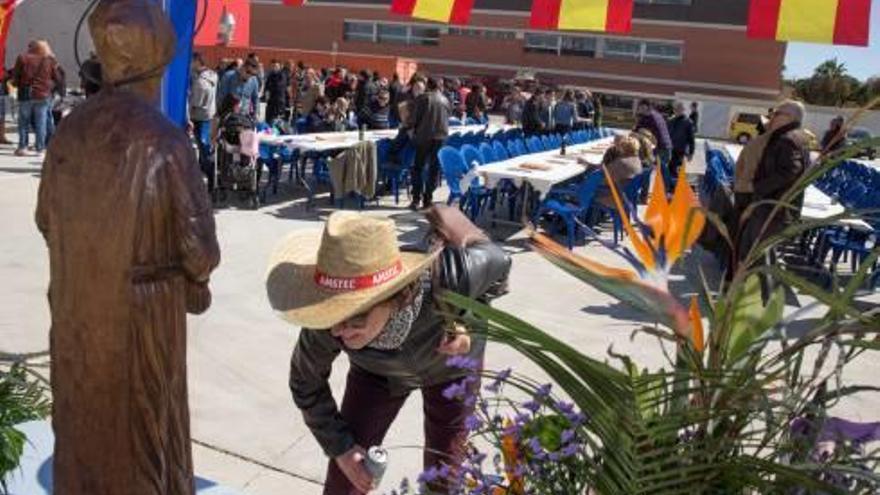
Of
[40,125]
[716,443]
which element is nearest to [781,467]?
[716,443]

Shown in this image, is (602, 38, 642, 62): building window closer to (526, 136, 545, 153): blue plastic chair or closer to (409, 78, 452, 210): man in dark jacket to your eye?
(526, 136, 545, 153): blue plastic chair

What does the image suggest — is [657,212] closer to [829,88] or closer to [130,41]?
[130,41]

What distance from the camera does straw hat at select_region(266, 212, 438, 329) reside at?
1675 millimetres

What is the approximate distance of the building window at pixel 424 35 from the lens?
43.5 m

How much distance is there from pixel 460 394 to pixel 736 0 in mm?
43161

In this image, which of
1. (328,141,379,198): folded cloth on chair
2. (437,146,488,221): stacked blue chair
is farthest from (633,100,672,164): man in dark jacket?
(328,141,379,198): folded cloth on chair

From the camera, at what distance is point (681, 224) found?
926 millimetres

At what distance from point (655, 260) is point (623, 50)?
42630mm

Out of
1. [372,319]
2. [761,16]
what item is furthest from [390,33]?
[372,319]

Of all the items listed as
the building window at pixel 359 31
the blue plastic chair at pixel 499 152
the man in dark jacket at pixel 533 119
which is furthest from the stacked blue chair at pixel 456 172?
the building window at pixel 359 31

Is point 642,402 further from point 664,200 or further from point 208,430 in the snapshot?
point 208,430

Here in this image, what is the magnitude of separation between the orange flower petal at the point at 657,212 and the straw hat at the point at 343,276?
831 mm

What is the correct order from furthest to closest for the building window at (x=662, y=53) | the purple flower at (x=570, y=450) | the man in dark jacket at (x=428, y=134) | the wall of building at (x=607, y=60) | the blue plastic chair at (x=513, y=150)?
the building window at (x=662, y=53) < the wall of building at (x=607, y=60) < the blue plastic chair at (x=513, y=150) < the man in dark jacket at (x=428, y=134) < the purple flower at (x=570, y=450)

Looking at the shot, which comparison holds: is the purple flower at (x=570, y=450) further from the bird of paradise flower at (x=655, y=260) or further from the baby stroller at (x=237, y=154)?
the baby stroller at (x=237, y=154)
